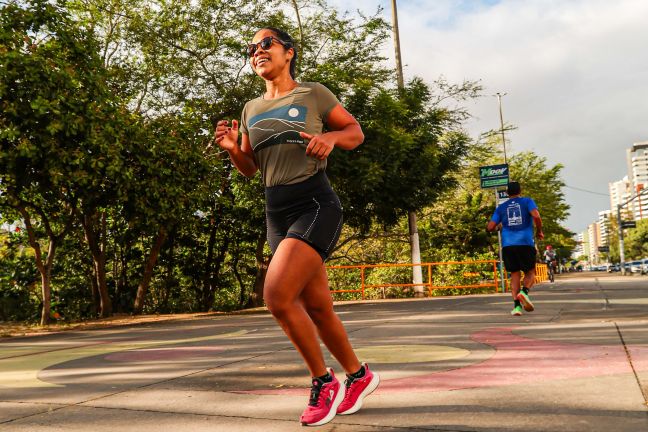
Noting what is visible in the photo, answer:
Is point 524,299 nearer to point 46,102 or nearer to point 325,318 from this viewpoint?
point 325,318

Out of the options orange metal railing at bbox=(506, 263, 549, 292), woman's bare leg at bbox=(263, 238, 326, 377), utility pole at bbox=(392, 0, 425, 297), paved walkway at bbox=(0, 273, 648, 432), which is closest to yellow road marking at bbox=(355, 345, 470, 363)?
paved walkway at bbox=(0, 273, 648, 432)

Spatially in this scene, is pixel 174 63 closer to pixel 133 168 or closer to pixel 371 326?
pixel 133 168

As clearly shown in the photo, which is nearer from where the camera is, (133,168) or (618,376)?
(618,376)

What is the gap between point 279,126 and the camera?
317 cm

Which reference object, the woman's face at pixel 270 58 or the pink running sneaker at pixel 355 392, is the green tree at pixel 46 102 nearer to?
the woman's face at pixel 270 58

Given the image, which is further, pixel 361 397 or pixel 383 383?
pixel 383 383

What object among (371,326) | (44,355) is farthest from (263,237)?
(44,355)

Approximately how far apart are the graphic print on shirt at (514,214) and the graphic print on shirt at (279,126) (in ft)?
19.4

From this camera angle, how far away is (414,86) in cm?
2084

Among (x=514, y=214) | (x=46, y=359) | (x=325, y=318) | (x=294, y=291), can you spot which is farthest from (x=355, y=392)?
(x=514, y=214)

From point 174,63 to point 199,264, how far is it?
24.6 ft

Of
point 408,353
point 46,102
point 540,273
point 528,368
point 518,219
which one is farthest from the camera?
point 540,273

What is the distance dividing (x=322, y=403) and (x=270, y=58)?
5.79ft

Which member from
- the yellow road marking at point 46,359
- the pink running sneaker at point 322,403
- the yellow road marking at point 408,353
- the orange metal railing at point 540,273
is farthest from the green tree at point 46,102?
the orange metal railing at point 540,273
